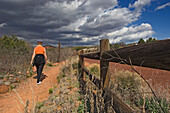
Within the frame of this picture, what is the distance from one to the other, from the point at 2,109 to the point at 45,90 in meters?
1.71

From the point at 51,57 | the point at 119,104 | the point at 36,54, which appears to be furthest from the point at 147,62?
the point at 51,57

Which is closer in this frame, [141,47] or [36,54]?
[141,47]

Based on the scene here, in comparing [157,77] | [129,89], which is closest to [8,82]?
[129,89]

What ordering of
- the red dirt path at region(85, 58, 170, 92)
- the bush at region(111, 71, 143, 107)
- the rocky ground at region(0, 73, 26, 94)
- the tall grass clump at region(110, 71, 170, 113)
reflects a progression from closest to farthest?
1. the tall grass clump at region(110, 71, 170, 113)
2. the bush at region(111, 71, 143, 107)
3. the red dirt path at region(85, 58, 170, 92)
4. the rocky ground at region(0, 73, 26, 94)

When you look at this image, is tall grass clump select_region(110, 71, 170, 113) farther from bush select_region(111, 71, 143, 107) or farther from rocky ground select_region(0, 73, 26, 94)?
rocky ground select_region(0, 73, 26, 94)

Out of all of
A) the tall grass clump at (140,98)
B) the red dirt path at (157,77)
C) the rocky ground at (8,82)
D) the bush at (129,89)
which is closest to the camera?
the tall grass clump at (140,98)

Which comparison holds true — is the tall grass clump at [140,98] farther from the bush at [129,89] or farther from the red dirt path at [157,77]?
the red dirt path at [157,77]

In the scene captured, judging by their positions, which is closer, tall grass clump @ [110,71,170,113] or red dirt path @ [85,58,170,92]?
tall grass clump @ [110,71,170,113]

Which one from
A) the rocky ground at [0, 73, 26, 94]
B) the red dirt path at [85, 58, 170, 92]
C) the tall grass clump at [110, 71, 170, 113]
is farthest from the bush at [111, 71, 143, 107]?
the rocky ground at [0, 73, 26, 94]

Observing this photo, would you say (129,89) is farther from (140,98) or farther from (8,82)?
(8,82)

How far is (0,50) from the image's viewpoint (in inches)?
410

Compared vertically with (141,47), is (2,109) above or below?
below

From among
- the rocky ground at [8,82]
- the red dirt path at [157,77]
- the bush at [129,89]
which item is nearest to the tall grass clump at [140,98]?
the bush at [129,89]

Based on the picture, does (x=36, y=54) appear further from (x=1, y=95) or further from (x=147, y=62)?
(x=147, y=62)
